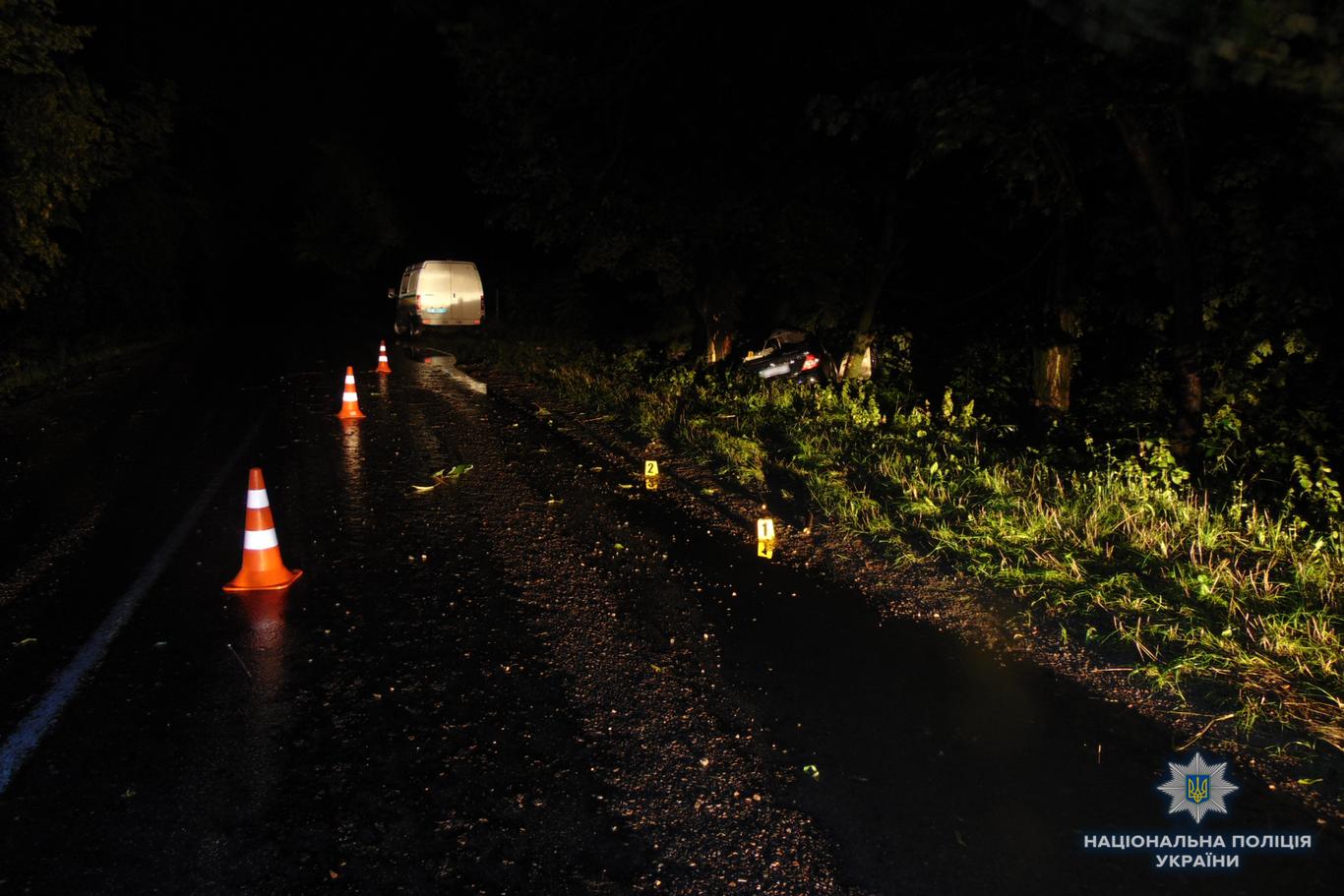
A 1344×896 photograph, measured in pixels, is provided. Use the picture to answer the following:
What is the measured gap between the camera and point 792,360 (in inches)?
618

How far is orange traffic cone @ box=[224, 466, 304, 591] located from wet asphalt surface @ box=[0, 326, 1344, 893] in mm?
165

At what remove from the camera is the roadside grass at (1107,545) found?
458cm

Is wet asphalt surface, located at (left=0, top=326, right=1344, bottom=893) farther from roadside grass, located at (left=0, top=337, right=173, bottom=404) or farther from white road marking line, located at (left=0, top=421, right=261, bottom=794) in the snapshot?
roadside grass, located at (left=0, top=337, right=173, bottom=404)

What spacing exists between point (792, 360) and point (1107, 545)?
9529mm

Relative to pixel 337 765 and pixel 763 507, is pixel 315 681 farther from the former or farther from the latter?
pixel 763 507

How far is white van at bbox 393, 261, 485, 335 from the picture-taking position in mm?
23969

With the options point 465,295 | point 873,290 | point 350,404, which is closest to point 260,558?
point 350,404

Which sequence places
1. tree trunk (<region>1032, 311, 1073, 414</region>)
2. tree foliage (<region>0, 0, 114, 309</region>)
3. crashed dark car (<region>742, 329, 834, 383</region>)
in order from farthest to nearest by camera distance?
crashed dark car (<region>742, 329, 834, 383</region>) → tree foliage (<region>0, 0, 114, 309</region>) → tree trunk (<region>1032, 311, 1073, 414</region>)

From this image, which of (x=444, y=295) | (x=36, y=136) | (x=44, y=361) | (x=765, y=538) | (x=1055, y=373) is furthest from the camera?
(x=444, y=295)

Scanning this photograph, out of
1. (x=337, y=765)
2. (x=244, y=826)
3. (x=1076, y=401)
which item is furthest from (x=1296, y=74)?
(x=1076, y=401)
